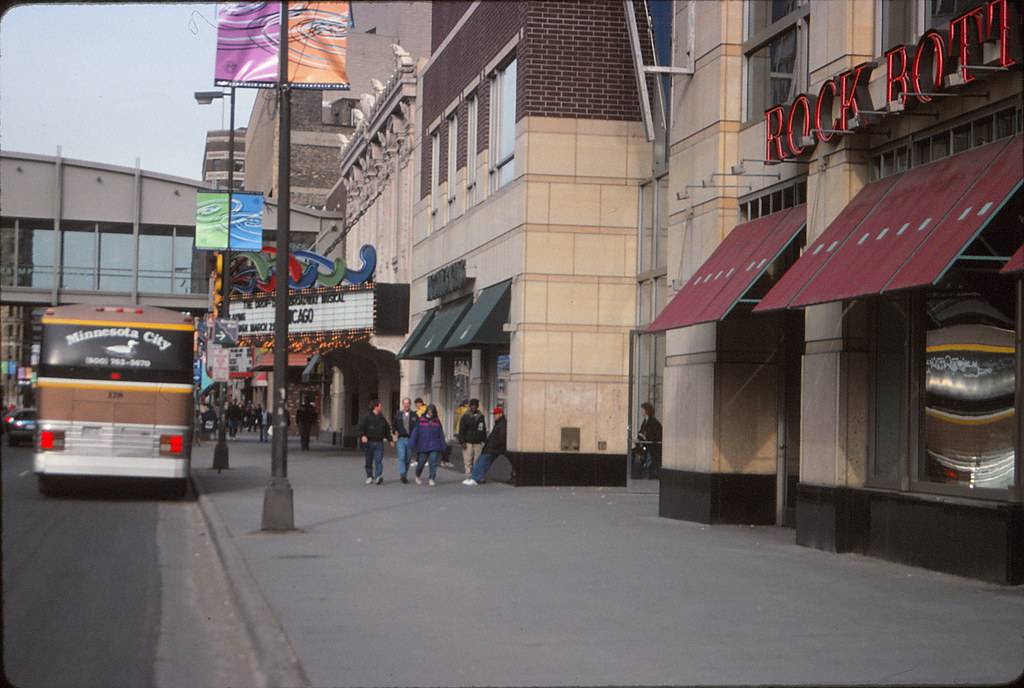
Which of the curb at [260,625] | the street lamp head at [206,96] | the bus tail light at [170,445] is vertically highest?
the street lamp head at [206,96]

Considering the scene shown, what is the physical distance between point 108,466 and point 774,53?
519 inches

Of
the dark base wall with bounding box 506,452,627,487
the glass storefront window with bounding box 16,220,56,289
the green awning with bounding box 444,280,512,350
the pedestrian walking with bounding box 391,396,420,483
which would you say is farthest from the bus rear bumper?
the glass storefront window with bounding box 16,220,56,289

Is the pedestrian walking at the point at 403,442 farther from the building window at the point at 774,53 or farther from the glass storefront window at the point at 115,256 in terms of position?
the glass storefront window at the point at 115,256

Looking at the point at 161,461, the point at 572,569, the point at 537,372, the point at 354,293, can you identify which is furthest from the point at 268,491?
the point at 354,293

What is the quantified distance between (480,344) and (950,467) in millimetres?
17438

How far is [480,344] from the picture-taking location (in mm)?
29844

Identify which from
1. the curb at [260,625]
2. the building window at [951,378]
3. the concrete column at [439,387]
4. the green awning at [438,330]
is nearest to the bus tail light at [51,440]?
the curb at [260,625]

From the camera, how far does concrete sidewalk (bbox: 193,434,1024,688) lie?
7.93m

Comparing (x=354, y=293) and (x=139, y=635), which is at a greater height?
(x=354, y=293)

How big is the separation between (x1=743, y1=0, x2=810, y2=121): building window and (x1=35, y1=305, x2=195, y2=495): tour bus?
37.8 ft

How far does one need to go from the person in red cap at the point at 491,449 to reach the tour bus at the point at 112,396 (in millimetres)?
6838

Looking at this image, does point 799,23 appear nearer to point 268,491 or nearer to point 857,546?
point 857,546

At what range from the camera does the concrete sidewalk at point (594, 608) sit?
7.93 meters

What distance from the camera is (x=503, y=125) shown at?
30953 mm
